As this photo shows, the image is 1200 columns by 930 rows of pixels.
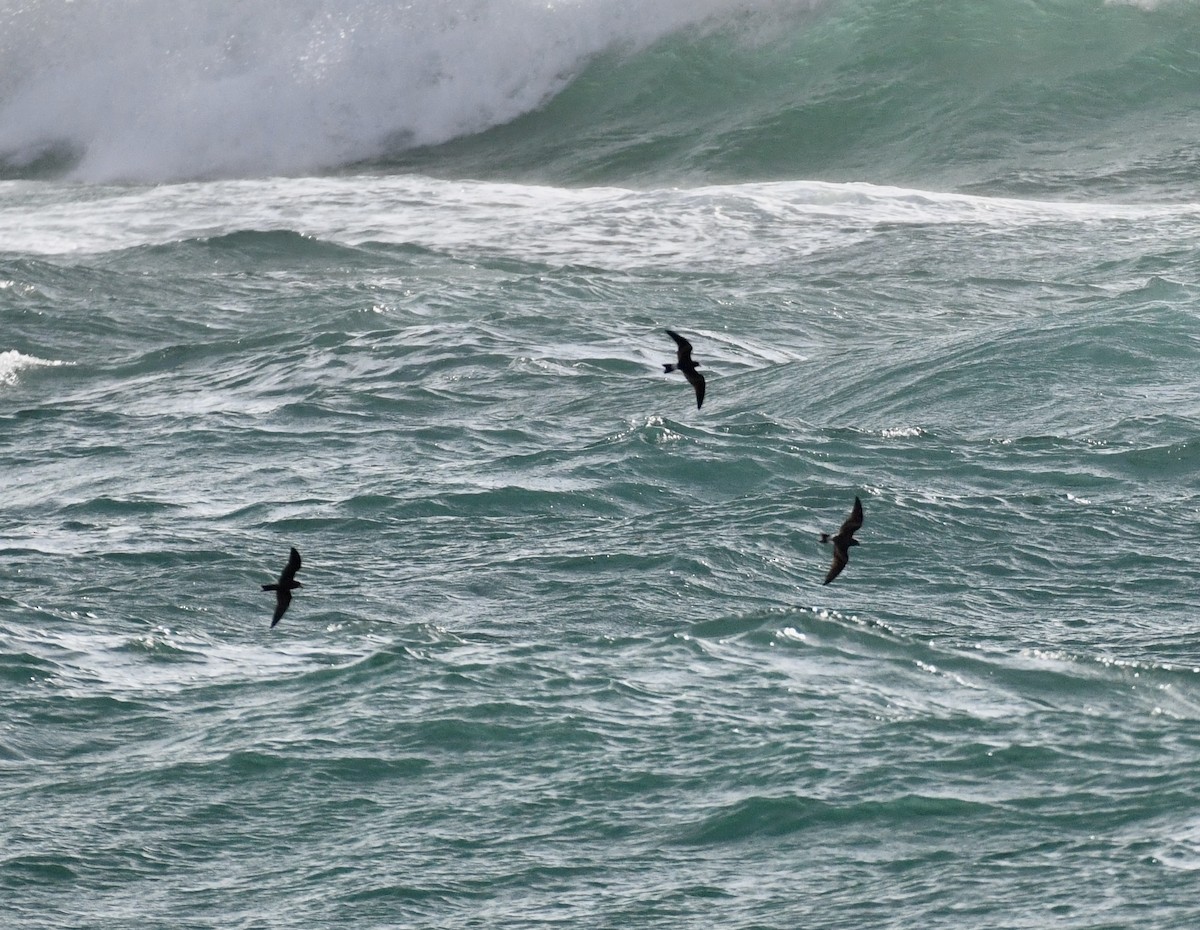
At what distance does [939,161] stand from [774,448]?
12872mm

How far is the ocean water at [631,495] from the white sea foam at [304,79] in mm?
232

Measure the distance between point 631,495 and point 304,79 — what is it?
803 inches

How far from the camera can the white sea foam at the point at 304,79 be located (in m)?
35.9

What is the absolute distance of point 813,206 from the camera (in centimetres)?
2964

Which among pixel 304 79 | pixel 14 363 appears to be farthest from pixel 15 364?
pixel 304 79

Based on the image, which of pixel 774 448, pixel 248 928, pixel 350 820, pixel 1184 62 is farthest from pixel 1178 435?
pixel 1184 62

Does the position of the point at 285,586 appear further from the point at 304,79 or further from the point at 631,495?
the point at 304,79

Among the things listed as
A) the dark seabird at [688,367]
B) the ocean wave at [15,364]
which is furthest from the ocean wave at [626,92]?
the dark seabird at [688,367]

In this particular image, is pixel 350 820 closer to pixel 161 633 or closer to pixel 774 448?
pixel 161 633

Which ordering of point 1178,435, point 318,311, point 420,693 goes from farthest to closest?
point 318,311
point 1178,435
point 420,693

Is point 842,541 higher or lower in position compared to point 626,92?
lower

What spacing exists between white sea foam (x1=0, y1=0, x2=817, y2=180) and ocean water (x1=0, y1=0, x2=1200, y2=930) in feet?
0.76

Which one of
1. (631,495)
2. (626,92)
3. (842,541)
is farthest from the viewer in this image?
(626,92)

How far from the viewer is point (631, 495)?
19609 mm
